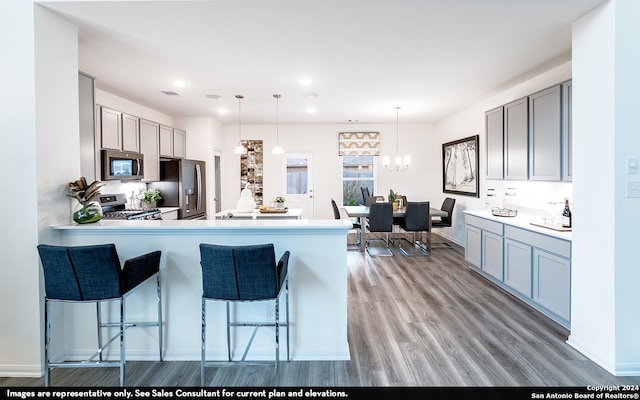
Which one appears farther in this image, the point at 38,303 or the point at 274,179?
the point at 274,179

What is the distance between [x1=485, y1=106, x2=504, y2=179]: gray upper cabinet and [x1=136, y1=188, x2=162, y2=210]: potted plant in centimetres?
510

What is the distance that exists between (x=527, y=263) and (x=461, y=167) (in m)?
3.30

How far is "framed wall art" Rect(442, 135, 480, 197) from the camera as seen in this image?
19.3 feet

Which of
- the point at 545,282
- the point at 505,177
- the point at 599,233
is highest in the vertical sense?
the point at 505,177

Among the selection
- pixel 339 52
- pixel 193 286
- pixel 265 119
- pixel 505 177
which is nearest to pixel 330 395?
pixel 193 286

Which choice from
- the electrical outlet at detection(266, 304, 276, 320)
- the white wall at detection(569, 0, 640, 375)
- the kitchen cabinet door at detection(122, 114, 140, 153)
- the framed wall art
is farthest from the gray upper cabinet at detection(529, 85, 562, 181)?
the kitchen cabinet door at detection(122, 114, 140, 153)

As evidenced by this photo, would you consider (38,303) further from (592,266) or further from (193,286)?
(592,266)

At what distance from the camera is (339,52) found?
3.33 m

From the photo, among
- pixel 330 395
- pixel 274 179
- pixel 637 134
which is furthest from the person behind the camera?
pixel 274 179

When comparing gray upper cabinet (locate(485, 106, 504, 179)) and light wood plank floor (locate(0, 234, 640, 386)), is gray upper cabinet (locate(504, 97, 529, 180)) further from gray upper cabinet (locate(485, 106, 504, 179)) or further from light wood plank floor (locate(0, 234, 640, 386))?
light wood plank floor (locate(0, 234, 640, 386))

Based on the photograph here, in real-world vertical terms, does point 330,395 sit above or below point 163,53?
below

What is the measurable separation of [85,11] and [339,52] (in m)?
2.11

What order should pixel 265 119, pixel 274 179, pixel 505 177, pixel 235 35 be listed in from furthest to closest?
pixel 274 179
pixel 265 119
pixel 505 177
pixel 235 35

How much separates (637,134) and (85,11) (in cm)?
406
